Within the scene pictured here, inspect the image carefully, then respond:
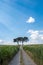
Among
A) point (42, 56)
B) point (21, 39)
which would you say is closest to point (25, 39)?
point (21, 39)

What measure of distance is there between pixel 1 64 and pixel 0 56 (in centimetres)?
94

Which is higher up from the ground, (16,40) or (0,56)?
(16,40)

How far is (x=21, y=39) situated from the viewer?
101188 mm

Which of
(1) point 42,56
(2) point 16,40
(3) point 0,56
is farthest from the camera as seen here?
(2) point 16,40

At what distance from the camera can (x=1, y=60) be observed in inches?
724

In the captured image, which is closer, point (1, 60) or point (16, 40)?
point (1, 60)

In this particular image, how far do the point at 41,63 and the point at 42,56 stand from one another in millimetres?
833

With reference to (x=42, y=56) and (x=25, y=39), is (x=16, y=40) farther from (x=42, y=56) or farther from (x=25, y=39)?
(x=42, y=56)

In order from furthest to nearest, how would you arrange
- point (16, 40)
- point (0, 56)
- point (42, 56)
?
1. point (16, 40)
2. point (42, 56)
3. point (0, 56)

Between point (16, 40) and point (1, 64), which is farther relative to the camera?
point (16, 40)

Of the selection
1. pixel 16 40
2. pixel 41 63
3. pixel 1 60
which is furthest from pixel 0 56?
pixel 16 40

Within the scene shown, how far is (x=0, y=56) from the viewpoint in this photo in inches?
711

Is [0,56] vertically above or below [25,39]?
below

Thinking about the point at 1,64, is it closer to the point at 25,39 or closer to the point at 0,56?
the point at 0,56
